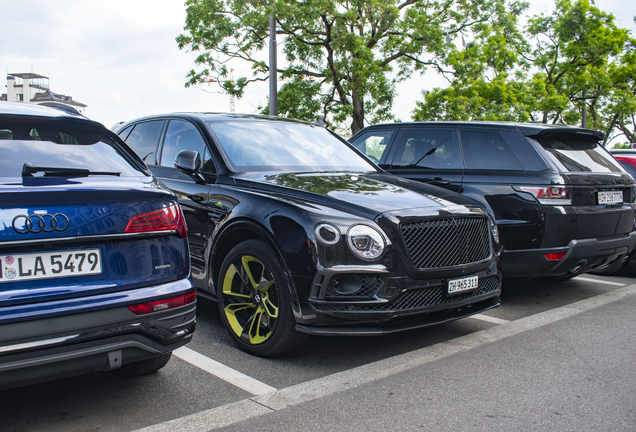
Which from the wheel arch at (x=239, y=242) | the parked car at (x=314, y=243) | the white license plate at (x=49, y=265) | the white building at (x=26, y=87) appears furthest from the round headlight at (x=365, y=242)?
the white building at (x=26, y=87)

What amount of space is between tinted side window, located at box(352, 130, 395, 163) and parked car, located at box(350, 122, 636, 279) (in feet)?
2.27

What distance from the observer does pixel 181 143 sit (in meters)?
5.18

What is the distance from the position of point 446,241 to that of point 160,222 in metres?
1.91

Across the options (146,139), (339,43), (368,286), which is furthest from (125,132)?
(339,43)

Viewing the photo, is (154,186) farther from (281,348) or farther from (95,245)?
(281,348)

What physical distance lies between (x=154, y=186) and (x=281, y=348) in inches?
57.0

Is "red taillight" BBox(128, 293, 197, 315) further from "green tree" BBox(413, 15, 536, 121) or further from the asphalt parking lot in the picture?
"green tree" BBox(413, 15, 536, 121)

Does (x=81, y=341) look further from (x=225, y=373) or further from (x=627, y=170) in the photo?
(x=627, y=170)

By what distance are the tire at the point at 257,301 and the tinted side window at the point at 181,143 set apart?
956 mm

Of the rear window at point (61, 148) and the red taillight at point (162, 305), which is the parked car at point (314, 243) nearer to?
the red taillight at point (162, 305)

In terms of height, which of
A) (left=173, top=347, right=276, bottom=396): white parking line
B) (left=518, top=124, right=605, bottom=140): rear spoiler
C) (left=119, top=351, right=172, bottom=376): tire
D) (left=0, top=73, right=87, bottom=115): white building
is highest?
(left=0, top=73, right=87, bottom=115): white building

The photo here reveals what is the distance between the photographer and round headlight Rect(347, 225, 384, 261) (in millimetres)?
3576

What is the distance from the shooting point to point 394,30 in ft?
86.4

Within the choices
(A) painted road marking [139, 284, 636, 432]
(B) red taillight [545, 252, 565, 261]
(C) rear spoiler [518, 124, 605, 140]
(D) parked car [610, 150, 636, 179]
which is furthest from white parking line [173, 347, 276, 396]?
(D) parked car [610, 150, 636, 179]
